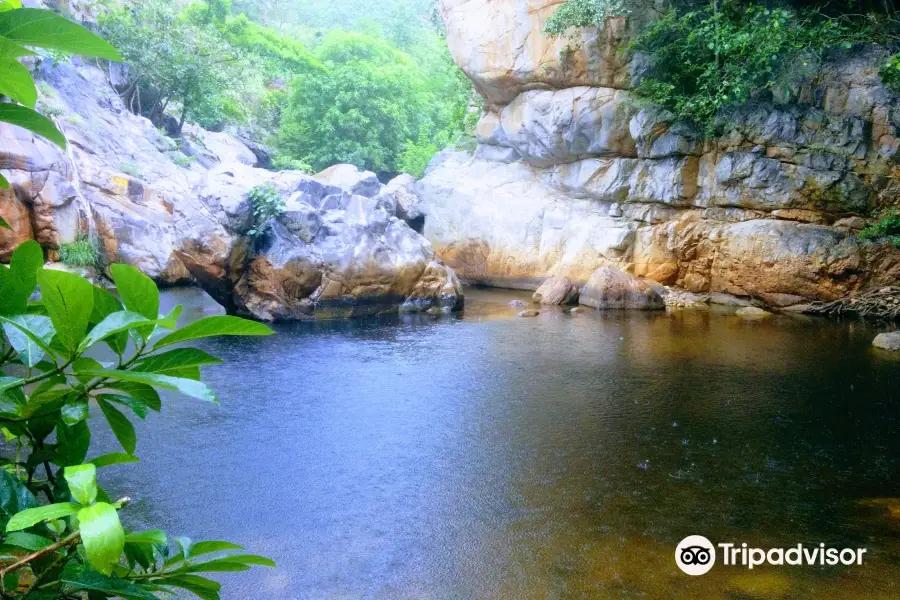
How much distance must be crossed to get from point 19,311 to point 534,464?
3786 millimetres

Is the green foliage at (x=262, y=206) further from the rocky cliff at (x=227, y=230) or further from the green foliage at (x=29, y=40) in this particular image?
the green foliage at (x=29, y=40)

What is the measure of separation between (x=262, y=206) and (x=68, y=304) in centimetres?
932

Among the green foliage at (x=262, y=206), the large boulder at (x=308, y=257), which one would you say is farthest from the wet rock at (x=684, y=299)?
the green foliage at (x=262, y=206)

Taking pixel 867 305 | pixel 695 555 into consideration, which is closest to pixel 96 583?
pixel 695 555

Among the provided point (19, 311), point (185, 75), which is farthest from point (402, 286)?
point (185, 75)

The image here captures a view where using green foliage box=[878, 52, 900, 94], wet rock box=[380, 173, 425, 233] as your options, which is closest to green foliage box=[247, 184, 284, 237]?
wet rock box=[380, 173, 425, 233]

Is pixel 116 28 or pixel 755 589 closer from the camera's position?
pixel 755 589

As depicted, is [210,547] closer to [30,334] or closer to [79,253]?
[30,334]

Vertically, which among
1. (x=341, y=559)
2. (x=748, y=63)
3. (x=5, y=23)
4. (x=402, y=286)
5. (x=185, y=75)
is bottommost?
(x=341, y=559)

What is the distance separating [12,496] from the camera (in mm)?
824

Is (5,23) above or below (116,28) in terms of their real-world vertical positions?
below

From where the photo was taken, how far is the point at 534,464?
429 centimetres

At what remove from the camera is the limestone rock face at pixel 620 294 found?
1137cm

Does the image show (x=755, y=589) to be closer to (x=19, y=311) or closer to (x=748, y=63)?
(x=19, y=311)
